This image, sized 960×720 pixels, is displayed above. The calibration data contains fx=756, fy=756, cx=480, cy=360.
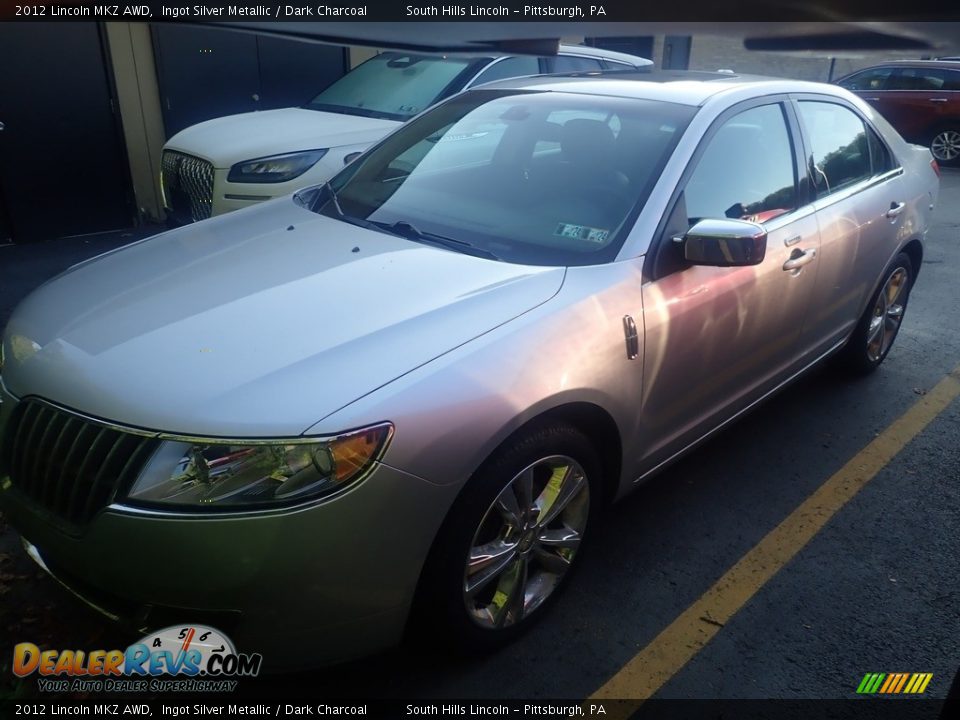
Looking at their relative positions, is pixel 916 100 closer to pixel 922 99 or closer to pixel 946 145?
pixel 922 99

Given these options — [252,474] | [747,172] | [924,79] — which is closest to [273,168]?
[747,172]

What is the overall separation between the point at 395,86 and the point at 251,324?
14.5ft

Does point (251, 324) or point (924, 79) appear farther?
point (924, 79)

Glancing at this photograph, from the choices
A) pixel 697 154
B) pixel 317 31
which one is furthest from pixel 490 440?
pixel 697 154

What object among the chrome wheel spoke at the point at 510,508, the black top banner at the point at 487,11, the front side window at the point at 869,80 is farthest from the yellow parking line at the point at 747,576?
the front side window at the point at 869,80

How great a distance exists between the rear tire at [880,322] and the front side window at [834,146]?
65 cm

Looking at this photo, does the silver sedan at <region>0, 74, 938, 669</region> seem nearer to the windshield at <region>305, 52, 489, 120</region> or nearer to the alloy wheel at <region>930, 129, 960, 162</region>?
the windshield at <region>305, 52, 489, 120</region>

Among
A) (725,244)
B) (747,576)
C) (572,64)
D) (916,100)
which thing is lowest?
(747,576)

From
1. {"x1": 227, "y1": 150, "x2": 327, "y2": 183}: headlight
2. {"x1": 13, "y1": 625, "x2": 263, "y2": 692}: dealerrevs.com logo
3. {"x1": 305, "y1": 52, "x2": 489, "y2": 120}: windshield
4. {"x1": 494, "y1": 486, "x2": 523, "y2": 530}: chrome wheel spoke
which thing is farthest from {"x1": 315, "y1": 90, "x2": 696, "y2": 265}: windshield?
{"x1": 305, "y1": 52, "x2": 489, "y2": 120}: windshield

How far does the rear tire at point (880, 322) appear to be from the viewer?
421 centimetres

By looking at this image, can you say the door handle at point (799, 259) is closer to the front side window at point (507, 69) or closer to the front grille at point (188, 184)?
the front side window at point (507, 69)

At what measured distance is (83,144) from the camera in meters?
6.89

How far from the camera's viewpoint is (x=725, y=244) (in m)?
2.52

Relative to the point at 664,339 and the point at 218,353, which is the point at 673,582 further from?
the point at 218,353
